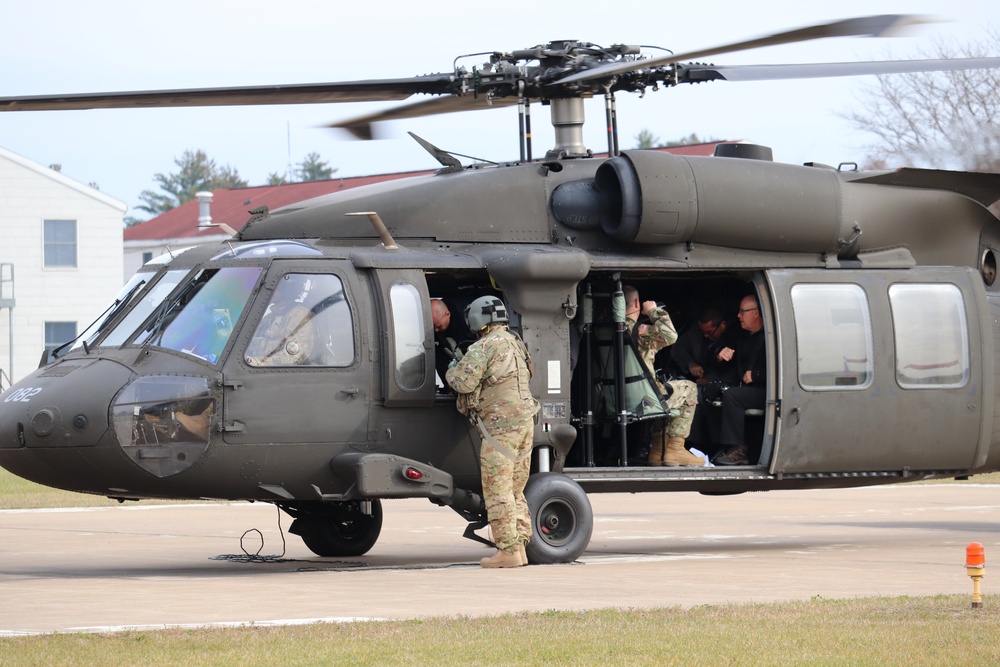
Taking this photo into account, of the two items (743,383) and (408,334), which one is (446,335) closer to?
(408,334)

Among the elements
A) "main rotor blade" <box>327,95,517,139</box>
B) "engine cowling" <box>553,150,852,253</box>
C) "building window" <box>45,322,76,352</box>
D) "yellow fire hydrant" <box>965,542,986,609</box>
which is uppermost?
"building window" <box>45,322,76,352</box>

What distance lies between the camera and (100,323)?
11.9m

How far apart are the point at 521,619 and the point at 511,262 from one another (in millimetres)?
4112

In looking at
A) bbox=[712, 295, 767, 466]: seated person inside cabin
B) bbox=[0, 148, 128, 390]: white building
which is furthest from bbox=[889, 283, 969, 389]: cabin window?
bbox=[0, 148, 128, 390]: white building

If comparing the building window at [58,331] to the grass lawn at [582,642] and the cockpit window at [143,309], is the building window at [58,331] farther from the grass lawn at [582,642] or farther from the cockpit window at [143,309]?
the grass lawn at [582,642]

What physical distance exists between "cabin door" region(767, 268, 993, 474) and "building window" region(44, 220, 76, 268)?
34.3m

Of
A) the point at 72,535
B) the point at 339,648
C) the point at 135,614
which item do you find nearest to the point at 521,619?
the point at 339,648

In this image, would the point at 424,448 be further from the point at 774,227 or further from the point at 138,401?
the point at 774,227

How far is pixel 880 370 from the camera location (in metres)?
13.1

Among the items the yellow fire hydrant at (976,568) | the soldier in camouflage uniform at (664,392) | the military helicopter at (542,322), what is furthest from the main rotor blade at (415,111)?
the yellow fire hydrant at (976,568)

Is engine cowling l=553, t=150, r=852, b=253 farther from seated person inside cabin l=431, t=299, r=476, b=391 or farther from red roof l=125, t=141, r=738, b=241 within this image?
red roof l=125, t=141, r=738, b=241

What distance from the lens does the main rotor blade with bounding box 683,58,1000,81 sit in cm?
1137

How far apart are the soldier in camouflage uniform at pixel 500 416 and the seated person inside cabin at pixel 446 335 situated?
41 centimetres

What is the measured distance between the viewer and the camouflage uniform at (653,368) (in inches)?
507
